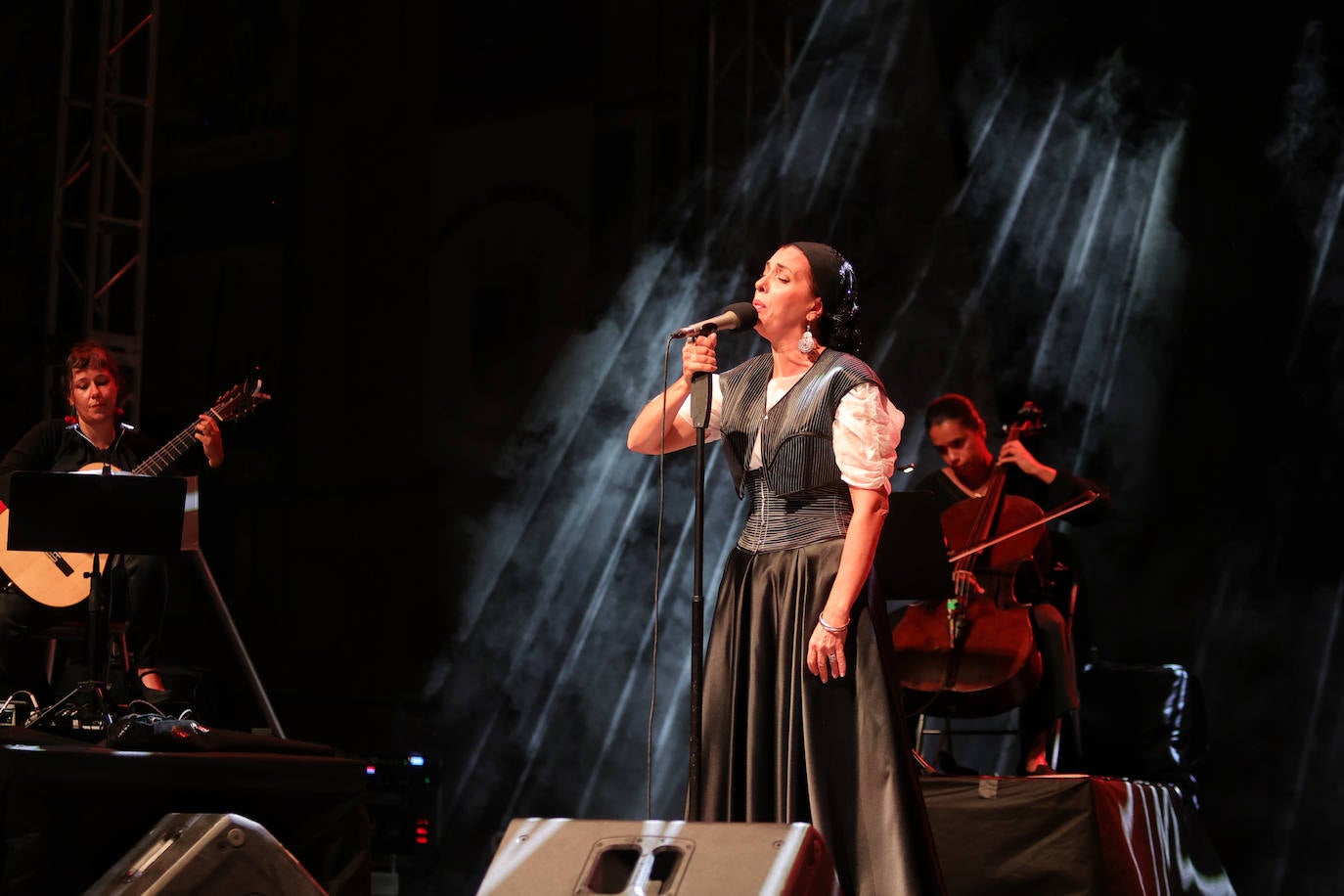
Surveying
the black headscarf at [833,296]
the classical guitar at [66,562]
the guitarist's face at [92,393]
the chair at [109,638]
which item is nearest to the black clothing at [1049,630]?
the black headscarf at [833,296]

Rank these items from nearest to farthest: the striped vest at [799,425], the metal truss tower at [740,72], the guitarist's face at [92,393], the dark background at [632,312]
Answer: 1. the striped vest at [799,425]
2. the guitarist's face at [92,393]
3. the dark background at [632,312]
4. the metal truss tower at [740,72]

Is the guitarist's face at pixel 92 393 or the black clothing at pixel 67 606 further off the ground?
the guitarist's face at pixel 92 393

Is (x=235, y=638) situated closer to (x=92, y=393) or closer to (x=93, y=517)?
(x=92, y=393)

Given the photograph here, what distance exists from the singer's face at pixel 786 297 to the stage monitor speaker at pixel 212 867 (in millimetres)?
1361

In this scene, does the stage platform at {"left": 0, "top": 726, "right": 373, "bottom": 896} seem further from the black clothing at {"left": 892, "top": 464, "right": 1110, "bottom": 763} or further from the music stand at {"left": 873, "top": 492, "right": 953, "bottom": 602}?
the black clothing at {"left": 892, "top": 464, "right": 1110, "bottom": 763}

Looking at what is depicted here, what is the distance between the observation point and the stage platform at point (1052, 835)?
11.5ft

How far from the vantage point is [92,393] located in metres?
4.53

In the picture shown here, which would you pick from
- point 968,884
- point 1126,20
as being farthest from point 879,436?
point 1126,20

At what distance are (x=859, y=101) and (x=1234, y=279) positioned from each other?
5.67 ft

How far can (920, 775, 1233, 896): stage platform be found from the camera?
3508 mm

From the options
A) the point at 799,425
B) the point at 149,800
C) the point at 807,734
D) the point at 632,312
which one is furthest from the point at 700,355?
the point at 632,312

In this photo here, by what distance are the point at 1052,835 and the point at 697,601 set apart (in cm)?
151

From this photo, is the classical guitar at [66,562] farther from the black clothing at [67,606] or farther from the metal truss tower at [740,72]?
the metal truss tower at [740,72]

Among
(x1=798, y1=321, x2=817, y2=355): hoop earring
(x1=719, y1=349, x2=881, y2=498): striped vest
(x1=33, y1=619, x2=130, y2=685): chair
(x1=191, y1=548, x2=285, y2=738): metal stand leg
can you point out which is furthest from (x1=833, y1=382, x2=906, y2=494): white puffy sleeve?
(x1=191, y1=548, x2=285, y2=738): metal stand leg
